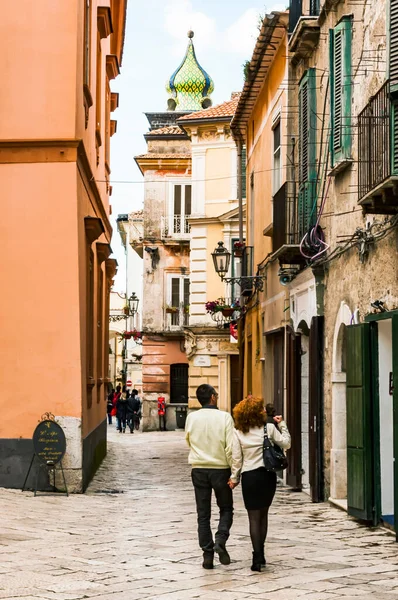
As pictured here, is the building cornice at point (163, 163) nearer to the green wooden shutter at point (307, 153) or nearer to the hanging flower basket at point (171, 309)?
the hanging flower basket at point (171, 309)

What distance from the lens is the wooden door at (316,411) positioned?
15.2 metres

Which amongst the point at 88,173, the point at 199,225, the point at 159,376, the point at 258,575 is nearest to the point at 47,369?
the point at 88,173

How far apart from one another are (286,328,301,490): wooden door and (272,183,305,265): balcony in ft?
4.79

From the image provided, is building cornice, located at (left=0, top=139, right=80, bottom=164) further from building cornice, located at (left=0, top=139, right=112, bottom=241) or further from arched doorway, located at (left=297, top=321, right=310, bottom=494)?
arched doorway, located at (left=297, top=321, right=310, bottom=494)

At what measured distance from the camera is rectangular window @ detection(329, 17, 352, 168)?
13.7 meters

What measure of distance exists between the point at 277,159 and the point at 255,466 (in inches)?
452

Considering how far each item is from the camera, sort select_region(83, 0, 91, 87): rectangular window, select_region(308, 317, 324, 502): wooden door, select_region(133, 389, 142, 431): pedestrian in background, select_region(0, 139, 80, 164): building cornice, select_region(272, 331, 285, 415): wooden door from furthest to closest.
Result: 1. select_region(133, 389, 142, 431): pedestrian in background
2. select_region(272, 331, 285, 415): wooden door
3. select_region(83, 0, 91, 87): rectangular window
4. select_region(0, 139, 80, 164): building cornice
5. select_region(308, 317, 324, 502): wooden door

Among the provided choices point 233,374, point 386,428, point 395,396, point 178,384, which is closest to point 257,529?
point 395,396

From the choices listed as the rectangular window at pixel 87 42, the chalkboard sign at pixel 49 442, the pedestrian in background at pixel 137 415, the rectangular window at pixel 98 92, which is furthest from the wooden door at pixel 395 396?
the pedestrian in background at pixel 137 415

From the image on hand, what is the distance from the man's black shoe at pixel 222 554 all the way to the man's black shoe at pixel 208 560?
0.61 ft

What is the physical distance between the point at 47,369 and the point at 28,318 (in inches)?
30.6

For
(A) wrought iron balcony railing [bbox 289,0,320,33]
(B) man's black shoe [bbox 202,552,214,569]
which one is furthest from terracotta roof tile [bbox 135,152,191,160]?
(B) man's black shoe [bbox 202,552,214,569]

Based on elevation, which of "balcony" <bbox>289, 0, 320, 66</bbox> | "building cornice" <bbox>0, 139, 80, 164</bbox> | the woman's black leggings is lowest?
the woman's black leggings

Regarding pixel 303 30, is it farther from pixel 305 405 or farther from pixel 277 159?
pixel 305 405
